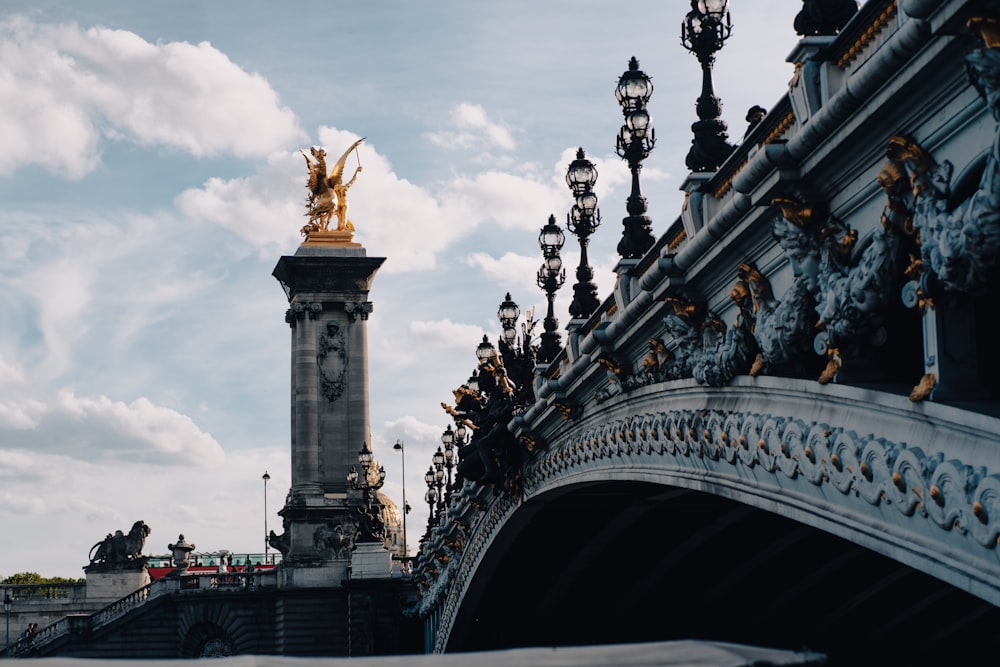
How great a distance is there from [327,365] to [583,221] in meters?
66.2

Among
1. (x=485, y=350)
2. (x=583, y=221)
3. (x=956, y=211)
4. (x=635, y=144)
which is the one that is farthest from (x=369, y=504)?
(x=956, y=211)

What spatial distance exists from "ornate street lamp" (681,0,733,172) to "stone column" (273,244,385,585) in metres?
72.0

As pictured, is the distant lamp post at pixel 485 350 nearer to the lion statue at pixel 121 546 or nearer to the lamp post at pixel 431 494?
the lamp post at pixel 431 494

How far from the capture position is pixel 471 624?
153 ft

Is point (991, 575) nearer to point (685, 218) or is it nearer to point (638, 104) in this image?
point (685, 218)

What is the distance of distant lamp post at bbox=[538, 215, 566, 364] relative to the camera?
31094mm

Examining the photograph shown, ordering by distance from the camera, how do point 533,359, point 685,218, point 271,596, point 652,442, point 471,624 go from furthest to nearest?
point 271,596 < point 471,624 < point 533,359 < point 652,442 < point 685,218

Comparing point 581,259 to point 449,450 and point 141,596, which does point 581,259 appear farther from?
point 141,596

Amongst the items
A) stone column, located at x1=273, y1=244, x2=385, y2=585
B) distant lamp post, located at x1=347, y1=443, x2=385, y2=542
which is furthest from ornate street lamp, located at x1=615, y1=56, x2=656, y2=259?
stone column, located at x1=273, y1=244, x2=385, y2=585

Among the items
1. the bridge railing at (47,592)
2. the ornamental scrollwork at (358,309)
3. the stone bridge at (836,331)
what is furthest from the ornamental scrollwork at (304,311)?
the stone bridge at (836,331)

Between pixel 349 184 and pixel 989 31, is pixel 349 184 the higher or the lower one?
the higher one

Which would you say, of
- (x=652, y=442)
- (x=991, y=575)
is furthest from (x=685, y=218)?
(x=991, y=575)

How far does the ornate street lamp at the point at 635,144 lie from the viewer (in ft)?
70.4

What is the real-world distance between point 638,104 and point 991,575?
40.5 feet
